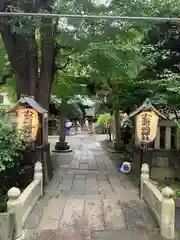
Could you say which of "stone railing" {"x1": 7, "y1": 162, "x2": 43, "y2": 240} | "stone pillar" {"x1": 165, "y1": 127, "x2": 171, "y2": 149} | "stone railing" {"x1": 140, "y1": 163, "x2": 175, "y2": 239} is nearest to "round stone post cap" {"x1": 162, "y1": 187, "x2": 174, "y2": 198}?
"stone railing" {"x1": 140, "y1": 163, "x2": 175, "y2": 239}

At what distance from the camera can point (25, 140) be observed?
7.61 metres

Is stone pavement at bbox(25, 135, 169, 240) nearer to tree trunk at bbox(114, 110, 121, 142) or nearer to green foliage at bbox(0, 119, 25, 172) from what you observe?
green foliage at bbox(0, 119, 25, 172)

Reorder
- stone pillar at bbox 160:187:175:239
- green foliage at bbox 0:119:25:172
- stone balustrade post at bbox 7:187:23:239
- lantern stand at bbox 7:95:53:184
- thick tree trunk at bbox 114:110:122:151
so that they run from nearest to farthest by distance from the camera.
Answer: stone balustrade post at bbox 7:187:23:239 → stone pillar at bbox 160:187:175:239 → green foliage at bbox 0:119:25:172 → lantern stand at bbox 7:95:53:184 → thick tree trunk at bbox 114:110:122:151

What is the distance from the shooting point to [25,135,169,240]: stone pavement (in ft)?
17.0

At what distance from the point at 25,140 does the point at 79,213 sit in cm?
278

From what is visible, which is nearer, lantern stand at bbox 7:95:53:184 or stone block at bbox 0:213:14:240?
stone block at bbox 0:213:14:240

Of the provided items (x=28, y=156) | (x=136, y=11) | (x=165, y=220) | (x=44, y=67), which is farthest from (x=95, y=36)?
(x=165, y=220)

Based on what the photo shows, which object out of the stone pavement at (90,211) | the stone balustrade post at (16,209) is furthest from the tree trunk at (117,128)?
the stone balustrade post at (16,209)

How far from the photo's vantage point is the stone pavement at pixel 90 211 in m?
5.17

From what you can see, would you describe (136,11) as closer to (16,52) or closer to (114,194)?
(16,52)

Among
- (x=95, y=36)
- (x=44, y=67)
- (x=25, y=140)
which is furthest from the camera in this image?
(x=44, y=67)

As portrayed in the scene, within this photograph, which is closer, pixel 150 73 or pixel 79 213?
pixel 79 213

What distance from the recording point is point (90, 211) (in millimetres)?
6312

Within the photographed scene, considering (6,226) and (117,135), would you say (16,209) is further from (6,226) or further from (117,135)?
(117,135)
